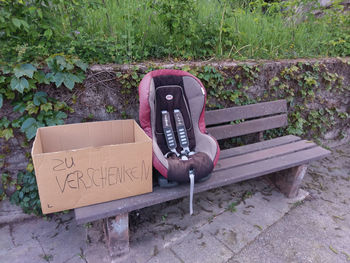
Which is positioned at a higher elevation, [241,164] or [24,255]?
[241,164]

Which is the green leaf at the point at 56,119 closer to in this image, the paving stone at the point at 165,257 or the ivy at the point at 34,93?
the ivy at the point at 34,93

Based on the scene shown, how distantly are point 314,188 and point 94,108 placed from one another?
2576 millimetres

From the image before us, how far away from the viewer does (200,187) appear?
1871 millimetres

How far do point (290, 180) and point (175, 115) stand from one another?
1401mm

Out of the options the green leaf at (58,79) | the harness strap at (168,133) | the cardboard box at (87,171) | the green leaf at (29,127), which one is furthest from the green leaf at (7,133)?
the harness strap at (168,133)

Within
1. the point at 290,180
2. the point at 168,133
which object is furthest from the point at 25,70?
the point at 290,180

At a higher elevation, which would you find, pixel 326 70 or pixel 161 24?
pixel 161 24

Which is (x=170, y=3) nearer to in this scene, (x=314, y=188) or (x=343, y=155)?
(x=314, y=188)

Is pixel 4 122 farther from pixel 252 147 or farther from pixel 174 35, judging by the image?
pixel 252 147

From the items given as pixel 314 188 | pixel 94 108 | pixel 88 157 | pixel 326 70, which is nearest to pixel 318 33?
pixel 326 70

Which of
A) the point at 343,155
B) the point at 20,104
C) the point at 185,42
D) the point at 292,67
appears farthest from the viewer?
the point at 343,155

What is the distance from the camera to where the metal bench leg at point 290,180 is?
2492 millimetres

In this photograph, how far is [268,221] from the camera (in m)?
2.29

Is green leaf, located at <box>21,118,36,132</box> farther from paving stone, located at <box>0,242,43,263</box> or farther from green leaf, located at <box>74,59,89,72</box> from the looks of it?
paving stone, located at <box>0,242,43,263</box>
